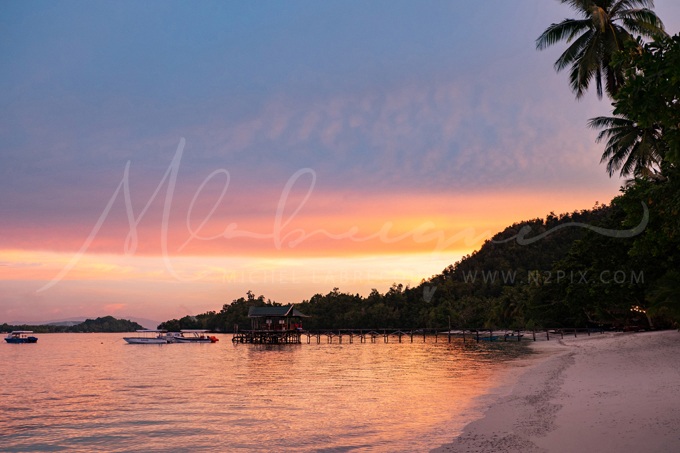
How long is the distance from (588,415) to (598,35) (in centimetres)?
1990

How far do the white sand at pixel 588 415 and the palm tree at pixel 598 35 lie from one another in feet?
47.2

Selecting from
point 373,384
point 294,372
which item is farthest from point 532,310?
point 373,384

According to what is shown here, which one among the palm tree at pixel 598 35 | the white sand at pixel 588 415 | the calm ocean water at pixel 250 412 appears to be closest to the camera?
the white sand at pixel 588 415

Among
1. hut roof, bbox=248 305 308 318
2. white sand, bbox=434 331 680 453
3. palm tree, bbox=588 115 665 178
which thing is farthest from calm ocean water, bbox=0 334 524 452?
hut roof, bbox=248 305 308 318

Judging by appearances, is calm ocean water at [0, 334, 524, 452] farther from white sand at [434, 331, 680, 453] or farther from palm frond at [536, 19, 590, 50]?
palm frond at [536, 19, 590, 50]

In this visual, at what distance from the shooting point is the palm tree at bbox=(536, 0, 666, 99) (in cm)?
2700

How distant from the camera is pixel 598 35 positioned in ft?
90.0

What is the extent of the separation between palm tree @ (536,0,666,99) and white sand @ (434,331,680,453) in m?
14.4

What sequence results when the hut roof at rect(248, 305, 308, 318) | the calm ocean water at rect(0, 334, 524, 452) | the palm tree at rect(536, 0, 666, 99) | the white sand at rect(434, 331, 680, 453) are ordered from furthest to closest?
the hut roof at rect(248, 305, 308, 318)
the palm tree at rect(536, 0, 666, 99)
the calm ocean water at rect(0, 334, 524, 452)
the white sand at rect(434, 331, 680, 453)

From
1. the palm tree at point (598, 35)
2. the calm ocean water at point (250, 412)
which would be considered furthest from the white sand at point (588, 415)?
the palm tree at point (598, 35)

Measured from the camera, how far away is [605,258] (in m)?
47.6

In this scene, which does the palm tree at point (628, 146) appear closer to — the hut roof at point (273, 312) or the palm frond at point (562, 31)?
Result: the palm frond at point (562, 31)

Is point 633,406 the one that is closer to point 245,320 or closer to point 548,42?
point 548,42

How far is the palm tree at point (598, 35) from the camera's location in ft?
88.6
